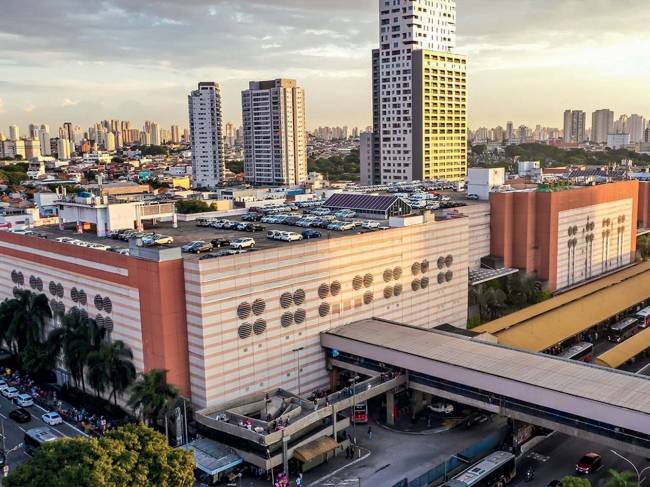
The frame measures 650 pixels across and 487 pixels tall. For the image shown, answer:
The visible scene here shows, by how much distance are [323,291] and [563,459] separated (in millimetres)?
15486

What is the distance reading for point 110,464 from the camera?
22.5 m

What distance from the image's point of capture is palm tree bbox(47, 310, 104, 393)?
36500 millimetres

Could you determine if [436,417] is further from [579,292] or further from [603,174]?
[603,174]

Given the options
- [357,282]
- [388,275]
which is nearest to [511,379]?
[357,282]

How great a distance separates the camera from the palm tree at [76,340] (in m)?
36.5

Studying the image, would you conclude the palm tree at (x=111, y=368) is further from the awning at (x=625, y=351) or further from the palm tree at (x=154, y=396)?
the awning at (x=625, y=351)

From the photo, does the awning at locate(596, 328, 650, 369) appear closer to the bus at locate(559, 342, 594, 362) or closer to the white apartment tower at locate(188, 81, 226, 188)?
the bus at locate(559, 342, 594, 362)

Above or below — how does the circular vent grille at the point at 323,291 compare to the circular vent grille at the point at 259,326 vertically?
above

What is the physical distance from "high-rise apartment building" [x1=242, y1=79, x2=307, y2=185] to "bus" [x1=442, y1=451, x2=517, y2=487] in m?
122

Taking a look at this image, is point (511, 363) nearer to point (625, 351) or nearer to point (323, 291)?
point (323, 291)

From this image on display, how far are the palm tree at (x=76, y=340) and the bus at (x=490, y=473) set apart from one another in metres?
20.9

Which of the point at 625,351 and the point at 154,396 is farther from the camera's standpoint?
the point at 625,351

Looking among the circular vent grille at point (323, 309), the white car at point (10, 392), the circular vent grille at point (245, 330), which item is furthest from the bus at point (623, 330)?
the white car at point (10, 392)

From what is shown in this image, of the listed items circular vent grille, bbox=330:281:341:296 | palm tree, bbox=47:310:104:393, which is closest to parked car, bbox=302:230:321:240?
circular vent grille, bbox=330:281:341:296
